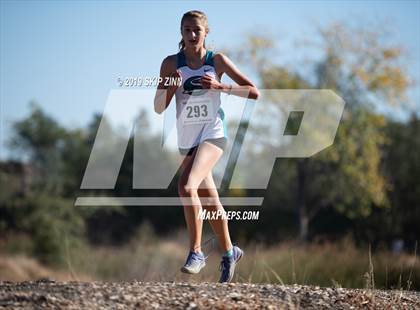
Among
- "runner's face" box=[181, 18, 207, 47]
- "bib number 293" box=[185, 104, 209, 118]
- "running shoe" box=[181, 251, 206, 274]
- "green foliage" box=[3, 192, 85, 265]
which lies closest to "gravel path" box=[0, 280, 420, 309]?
"running shoe" box=[181, 251, 206, 274]

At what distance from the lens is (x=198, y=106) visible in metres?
5.55

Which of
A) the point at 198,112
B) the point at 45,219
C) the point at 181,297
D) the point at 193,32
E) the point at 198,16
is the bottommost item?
the point at 45,219

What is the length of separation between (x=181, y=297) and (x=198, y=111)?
150cm

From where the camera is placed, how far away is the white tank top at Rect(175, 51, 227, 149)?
5.56m

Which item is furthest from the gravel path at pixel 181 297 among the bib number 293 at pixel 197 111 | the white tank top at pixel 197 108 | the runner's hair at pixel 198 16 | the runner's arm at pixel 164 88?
the runner's hair at pixel 198 16

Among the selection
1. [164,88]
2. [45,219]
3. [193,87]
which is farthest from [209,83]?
[45,219]

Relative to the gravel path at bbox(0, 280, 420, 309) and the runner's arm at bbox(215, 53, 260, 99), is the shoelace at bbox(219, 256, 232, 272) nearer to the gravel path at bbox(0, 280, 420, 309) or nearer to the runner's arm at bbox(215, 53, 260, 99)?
the gravel path at bbox(0, 280, 420, 309)

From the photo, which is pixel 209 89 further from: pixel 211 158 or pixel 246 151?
pixel 246 151

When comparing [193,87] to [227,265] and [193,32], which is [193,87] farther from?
[227,265]

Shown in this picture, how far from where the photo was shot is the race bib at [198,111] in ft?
18.2

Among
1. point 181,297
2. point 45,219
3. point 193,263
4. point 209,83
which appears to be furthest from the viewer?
point 45,219

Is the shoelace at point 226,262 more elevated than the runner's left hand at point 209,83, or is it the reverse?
the runner's left hand at point 209,83

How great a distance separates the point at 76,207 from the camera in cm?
2969

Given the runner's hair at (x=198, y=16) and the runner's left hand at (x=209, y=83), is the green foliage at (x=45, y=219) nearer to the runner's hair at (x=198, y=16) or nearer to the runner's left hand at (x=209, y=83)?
the runner's hair at (x=198, y=16)
